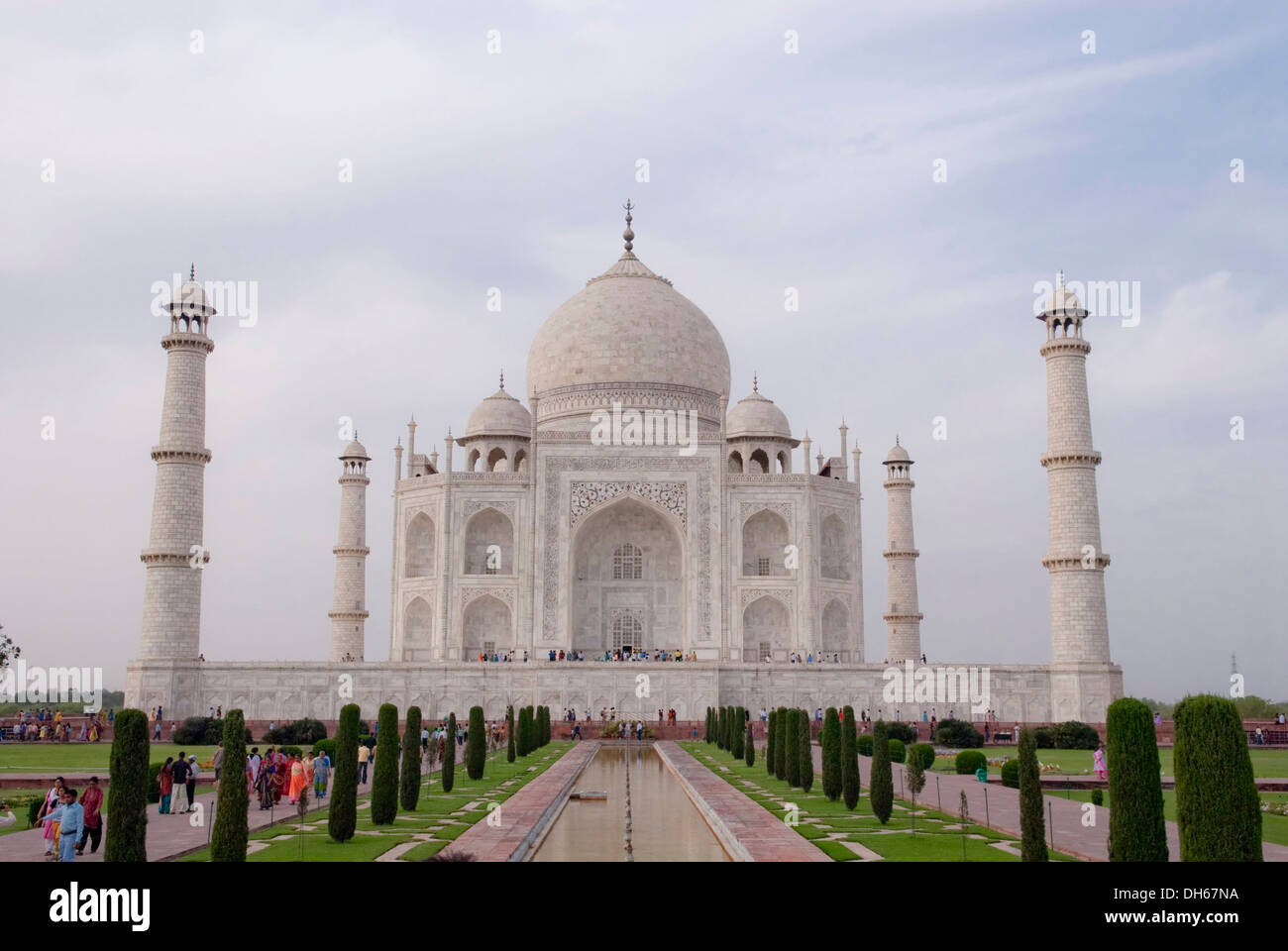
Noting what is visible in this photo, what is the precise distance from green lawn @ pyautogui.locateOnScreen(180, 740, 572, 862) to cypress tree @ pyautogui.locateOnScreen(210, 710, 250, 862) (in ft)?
2.48


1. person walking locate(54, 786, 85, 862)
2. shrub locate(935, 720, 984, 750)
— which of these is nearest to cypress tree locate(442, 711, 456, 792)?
person walking locate(54, 786, 85, 862)

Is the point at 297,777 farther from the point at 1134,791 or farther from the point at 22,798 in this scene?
the point at 1134,791

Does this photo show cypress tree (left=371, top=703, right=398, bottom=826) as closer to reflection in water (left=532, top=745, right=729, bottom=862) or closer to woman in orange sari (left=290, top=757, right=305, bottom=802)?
reflection in water (left=532, top=745, right=729, bottom=862)

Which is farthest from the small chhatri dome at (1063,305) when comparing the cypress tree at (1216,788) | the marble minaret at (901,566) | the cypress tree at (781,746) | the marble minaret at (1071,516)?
the cypress tree at (1216,788)

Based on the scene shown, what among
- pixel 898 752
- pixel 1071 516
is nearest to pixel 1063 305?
pixel 1071 516

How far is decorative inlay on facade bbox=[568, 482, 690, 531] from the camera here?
33219 mm

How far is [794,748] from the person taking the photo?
15469mm

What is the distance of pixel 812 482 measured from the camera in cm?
3394

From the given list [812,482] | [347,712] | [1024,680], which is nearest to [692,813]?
[347,712]
